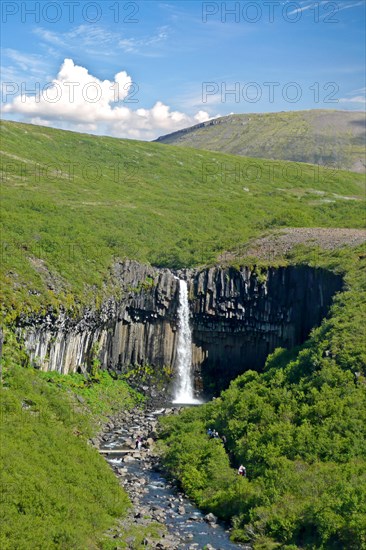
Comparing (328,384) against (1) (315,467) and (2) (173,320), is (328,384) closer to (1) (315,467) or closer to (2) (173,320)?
(1) (315,467)

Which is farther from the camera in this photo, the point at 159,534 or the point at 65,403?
the point at 65,403

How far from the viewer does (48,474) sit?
3425cm

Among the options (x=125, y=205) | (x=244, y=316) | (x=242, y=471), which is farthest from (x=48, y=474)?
(x=125, y=205)

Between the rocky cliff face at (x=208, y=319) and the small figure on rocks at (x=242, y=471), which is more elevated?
the rocky cliff face at (x=208, y=319)

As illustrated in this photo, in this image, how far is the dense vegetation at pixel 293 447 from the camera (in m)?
31.2

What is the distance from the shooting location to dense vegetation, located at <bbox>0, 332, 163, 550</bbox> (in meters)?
29.5

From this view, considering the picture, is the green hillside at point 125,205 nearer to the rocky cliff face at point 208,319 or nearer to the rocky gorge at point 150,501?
the rocky cliff face at point 208,319

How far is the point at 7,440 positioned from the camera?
3541 centimetres

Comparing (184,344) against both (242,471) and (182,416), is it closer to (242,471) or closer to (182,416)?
(182,416)

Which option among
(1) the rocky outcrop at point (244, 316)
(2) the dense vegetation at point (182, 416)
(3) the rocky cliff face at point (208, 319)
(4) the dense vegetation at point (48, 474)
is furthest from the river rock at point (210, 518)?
(1) the rocky outcrop at point (244, 316)

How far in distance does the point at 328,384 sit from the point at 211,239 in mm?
46374

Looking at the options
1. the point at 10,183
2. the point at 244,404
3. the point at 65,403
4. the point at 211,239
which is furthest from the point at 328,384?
the point at 10,183

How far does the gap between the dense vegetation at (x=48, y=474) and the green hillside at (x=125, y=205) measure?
10.4 meters

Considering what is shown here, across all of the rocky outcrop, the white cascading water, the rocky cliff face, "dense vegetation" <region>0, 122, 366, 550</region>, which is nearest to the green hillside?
"dense vegetation" <region>0, 122, 366, 550</region>
